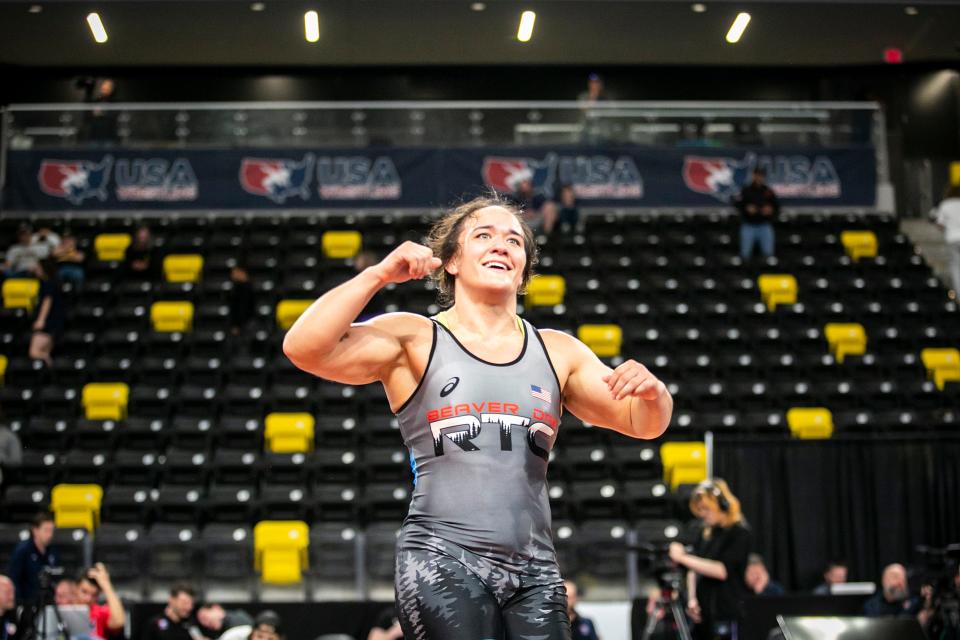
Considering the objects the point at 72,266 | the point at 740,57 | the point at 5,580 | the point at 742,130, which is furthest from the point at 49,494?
the point at 740,57

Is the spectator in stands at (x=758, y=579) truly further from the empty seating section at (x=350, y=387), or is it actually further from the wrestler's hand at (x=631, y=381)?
the wrestler's hand at (x=631, y=381)

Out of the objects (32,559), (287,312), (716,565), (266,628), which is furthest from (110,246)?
(716,565)

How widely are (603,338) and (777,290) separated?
2769 mm

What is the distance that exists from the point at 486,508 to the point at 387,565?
7643mm

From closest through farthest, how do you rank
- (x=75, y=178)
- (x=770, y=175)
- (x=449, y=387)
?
(x=449, y=387), (x=75, y=178), (x=770, y=175)

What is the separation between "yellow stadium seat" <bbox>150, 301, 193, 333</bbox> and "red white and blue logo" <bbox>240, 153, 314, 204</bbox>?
10.8 ft

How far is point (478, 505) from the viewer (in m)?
2.75

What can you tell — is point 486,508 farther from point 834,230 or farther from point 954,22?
point 954,22

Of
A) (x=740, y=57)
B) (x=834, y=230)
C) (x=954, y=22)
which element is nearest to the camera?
(x=834, y=230)

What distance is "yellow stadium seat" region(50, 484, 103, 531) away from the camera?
11141mm

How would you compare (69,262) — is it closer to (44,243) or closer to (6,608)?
(44,243)

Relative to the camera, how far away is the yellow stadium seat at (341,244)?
15.9m

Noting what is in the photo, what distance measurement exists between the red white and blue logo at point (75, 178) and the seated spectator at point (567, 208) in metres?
6.33

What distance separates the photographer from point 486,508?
275 centimetres
